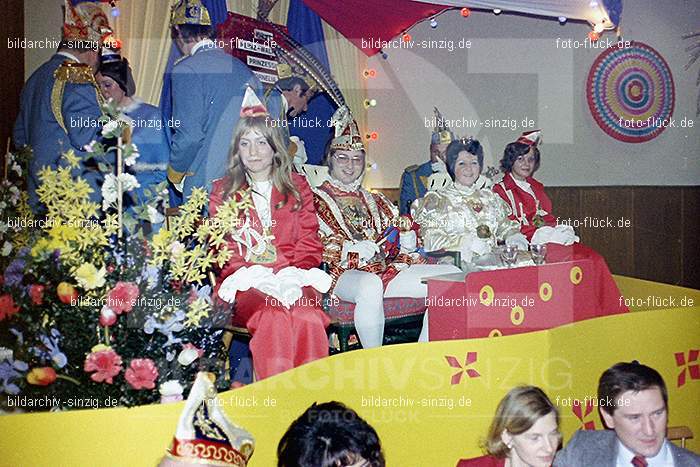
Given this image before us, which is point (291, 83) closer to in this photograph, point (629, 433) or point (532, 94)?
point (532, 94)

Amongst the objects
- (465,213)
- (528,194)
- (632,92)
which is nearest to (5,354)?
(465,213)

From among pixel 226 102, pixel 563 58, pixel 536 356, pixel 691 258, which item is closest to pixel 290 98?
pixel 226 102

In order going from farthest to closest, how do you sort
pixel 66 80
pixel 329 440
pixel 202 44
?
pixel 202 44 < pixel 66 80 < pixel 329 440

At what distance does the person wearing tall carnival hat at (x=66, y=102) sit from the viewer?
3383 millimetres

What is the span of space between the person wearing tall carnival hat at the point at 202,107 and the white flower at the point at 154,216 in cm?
13

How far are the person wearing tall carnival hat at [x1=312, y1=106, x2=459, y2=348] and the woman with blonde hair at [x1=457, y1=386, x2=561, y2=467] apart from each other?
1.62ft

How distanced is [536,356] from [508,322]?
6.0 inches

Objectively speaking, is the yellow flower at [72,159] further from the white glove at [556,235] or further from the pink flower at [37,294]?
the white glove at [556,235]

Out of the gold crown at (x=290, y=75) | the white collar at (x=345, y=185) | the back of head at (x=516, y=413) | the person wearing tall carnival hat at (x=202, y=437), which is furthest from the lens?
the white collar at (x=345, y=185)

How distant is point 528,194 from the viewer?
3.86 m

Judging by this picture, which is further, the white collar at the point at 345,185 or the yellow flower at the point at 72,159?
the white collar at the point at 345,185

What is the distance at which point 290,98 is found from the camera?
361cm

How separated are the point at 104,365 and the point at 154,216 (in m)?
0.52

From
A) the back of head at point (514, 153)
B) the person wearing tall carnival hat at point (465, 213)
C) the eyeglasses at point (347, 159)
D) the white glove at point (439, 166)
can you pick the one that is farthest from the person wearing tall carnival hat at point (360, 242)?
the back of head at point (514, 153)
